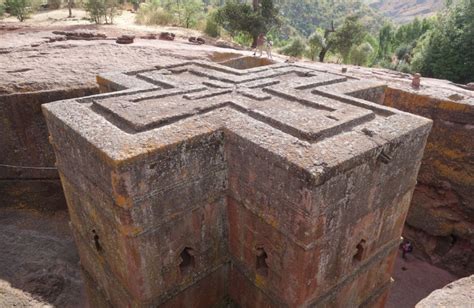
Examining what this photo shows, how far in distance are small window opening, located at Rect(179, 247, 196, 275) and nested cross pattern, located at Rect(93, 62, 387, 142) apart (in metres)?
1.63

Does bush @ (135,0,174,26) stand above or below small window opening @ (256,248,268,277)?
above

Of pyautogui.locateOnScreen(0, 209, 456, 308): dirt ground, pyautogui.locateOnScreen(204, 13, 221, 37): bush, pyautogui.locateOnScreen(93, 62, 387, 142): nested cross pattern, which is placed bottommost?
pyautogui.locateOnScreen(0, 209, 456, 308): dirt ground

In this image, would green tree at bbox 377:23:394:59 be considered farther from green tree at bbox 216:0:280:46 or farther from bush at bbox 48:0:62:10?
bush at bbox 48:0:62:10

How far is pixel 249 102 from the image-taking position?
197 inches

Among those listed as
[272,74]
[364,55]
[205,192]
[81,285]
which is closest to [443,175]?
[272,74]

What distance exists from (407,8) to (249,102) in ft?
399

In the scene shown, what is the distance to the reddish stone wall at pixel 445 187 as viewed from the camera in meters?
8.03

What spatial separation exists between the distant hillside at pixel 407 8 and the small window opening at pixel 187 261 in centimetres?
10151

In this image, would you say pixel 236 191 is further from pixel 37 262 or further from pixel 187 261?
pixel 37 262

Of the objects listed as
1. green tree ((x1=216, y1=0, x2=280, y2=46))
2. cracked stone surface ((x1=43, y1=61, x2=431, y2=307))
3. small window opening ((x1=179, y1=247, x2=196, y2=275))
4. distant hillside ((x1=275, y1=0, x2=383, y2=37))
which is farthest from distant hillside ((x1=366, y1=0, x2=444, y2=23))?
small window opening ((x1=179, y1=247, x2=196, y2=275))

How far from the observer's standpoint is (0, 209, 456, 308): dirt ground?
6.73 meters

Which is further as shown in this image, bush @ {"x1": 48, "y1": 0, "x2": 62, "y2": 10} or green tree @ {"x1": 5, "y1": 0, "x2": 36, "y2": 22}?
bush @ {"x1": 48, "y1": 0, "x2": 62, "y2": 10}

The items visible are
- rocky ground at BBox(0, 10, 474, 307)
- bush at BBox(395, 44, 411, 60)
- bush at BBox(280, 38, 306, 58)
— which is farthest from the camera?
bush at BBox(395, 44, 411, 60)

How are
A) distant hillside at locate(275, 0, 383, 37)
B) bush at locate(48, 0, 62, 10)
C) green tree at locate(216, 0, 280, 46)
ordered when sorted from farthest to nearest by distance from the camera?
distant hillside at locate(275, 0, 383, 37), bush at locate(48, 0, 62, 10), green tree at locate(216, 0, 280, 46)
